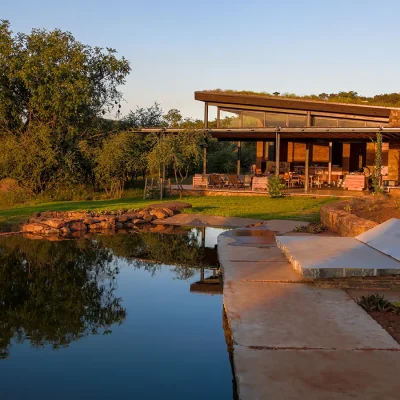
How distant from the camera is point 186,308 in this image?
6.70 metres

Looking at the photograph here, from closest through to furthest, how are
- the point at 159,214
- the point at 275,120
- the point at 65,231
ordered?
1. the point at 65,231
2. the point at 159,214
3. the point at 275,120

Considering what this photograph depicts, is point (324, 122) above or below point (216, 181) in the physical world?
above

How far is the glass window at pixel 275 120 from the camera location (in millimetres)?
23688

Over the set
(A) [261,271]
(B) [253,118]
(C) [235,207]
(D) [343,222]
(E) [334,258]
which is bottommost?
(A) [261,271]

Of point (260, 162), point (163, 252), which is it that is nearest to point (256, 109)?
point (260, 162)

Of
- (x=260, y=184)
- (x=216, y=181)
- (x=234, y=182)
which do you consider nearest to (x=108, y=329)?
(x=260, y=184)

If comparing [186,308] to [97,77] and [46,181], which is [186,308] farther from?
[97,77]

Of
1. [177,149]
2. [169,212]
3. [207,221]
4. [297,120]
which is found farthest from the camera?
[297,120]

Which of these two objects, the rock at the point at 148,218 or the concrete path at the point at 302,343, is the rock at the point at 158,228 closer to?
the rock at the point at 148,218

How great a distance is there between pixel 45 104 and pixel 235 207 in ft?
34.0

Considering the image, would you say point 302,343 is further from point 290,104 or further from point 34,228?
point 290,104

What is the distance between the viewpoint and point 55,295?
722 centimetres

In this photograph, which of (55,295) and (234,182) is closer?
(55,295)

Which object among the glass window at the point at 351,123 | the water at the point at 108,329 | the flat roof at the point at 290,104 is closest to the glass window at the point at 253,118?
the flat roof at the point at 290,104
